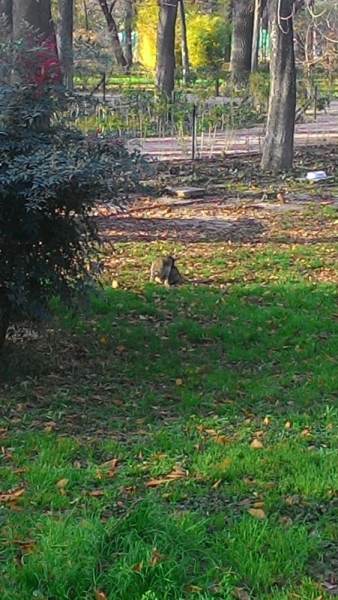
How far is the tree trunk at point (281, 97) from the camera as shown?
55.3 feet

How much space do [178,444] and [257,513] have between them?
3.68 ft

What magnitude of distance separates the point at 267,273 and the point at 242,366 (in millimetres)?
3004

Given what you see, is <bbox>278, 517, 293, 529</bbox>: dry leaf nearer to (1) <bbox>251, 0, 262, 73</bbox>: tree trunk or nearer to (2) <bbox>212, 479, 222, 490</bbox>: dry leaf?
(2) <bbox>212, 479, 222, 490</bbox>: dry leaf

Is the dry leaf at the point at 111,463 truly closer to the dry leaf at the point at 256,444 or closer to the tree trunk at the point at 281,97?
the dry leaf at the point at 256,444

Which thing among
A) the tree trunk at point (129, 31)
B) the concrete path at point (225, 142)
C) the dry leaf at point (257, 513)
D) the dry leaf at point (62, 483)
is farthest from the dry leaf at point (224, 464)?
the tree trunk at point (129, 31)

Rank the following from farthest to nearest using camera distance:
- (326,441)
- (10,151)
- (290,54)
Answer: (290,54), (10,151), (326,441)

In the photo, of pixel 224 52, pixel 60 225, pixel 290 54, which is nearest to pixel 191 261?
pixel 60 225

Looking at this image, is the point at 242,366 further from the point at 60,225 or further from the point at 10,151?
the point at 10,151

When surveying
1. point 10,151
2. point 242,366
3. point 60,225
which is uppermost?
point 10,151

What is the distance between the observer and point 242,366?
7.21m

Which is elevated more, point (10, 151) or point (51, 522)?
point (10, 151)

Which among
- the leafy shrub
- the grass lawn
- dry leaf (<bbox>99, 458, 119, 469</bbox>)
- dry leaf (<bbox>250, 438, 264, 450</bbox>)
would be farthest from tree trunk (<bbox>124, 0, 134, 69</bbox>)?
dry leaf (<bbox>99, 458, 119, 469</bbox>)

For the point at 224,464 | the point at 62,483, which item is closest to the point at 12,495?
the point at 62,483

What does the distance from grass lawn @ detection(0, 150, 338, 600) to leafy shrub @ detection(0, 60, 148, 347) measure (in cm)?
77
